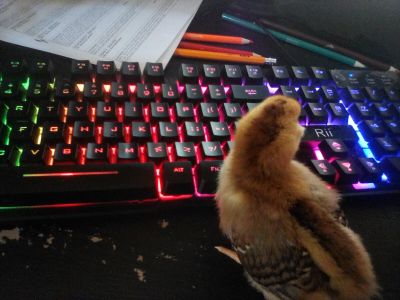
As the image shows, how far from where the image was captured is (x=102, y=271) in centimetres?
41

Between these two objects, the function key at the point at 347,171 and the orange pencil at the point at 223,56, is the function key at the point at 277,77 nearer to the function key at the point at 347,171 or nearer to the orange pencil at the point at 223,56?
the orange pencil at the point at 223,56

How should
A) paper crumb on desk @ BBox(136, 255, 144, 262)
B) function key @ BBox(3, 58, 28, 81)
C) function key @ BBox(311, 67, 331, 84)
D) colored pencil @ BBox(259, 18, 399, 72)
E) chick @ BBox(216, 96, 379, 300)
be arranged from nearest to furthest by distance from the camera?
chick @ BBox(216, 96, 379, 300) < paper crumb on desk @ BBox(136, 255, 144, 262) < function key @ BBox(3, 58, 28, 81) < function key @ BBox(311, 67, 331, 84) < colored pencil @ BBox(259, 18, 399, 72)

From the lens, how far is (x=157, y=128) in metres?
0.51

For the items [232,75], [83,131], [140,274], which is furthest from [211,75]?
→ [140,274]

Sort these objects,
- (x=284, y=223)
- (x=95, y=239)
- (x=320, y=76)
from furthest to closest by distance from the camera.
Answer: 1. (x=320, y=76)
2. (x=95, y=239)
3. (x=284, y=223)

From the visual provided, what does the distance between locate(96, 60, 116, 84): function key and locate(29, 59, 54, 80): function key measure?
0.08 m

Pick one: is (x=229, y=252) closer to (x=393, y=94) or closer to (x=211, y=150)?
(x=211, y=150)

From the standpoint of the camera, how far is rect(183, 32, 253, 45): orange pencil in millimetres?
757

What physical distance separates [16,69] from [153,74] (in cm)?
22

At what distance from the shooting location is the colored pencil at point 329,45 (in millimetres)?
750

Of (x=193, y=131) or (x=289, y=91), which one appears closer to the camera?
(x=193, y=131)

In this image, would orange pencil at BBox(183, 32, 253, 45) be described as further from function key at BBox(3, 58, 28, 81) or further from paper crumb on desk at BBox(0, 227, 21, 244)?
paper crumb on desk at BBox(0, 227, 21, 244)

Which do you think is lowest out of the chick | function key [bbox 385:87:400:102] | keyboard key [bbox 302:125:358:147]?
the chick

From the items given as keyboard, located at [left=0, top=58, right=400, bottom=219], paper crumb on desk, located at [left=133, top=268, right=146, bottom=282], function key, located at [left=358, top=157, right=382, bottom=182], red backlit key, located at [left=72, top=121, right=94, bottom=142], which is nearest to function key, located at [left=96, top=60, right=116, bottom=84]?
keyboard, located at [left=0, top=58, right=400, bottom=219]
